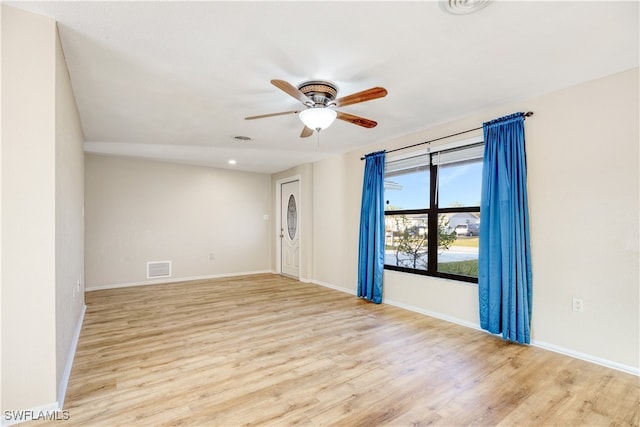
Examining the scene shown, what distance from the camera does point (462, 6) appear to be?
176 cm

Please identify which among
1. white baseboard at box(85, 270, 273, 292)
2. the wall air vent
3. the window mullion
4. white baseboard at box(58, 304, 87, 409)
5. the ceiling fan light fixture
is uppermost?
the ceiling fan light fixture

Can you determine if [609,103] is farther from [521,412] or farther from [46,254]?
[46,254]

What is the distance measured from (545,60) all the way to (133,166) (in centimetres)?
631

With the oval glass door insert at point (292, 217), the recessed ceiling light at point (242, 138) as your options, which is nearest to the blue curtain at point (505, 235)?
the recessed ceiling light at point (242, 138)

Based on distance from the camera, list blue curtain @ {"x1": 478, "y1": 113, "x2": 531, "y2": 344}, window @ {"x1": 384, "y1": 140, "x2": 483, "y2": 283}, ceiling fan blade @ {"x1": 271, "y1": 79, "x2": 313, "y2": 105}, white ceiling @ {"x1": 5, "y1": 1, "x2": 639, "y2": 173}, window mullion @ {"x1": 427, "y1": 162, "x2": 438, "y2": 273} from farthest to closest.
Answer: window mullion @ {"x1": 427, "y1": 162, "x2": 438, "y2": 273} → window @ {"x1": 384, "y1": 140, "x2": 483, "y2": 283} → blue curtain @ {"x1": 478, "y1": 113, "x2": 531, "y2": 344} → ceiling fan blade @ {"x1": 271, "y1": 79, "x2": 313, "y2": 105} → white ceiling @ {"x1": 5, "y1": 1, "x2": 639, "y2": 173}

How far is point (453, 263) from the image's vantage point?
3834 millimetres

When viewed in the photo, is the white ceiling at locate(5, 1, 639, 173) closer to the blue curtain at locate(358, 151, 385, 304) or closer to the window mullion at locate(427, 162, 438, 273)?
the window mullion at locate(427, 162, 438, 273)

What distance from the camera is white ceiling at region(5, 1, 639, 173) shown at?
1823 mm

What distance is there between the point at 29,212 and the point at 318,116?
2041 millimetres

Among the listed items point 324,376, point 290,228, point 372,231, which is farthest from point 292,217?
point 324,376

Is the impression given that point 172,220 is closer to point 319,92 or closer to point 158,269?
point 158,269

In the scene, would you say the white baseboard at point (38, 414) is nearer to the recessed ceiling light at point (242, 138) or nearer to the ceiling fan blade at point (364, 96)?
the ceiling fan blade at point (364, 96)

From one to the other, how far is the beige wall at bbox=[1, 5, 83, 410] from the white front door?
4.90 m

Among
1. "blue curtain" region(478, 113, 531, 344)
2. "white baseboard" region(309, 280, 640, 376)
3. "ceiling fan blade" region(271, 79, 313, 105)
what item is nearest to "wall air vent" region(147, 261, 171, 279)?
"white baseboard" region(309, 280, 640, 376)
